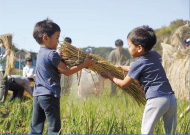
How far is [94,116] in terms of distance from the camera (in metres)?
3.02

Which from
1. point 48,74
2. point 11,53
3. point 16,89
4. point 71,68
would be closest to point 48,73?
point 48,74

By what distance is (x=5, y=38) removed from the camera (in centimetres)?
462

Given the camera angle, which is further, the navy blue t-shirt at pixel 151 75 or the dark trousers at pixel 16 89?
the dark trousers at pixel 16 89

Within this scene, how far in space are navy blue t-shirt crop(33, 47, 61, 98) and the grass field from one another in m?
0.45

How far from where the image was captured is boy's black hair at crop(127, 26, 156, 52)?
2184 mm

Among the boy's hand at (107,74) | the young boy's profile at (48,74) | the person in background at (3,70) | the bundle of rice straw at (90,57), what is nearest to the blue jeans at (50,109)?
the young boy's profile at (48,74)

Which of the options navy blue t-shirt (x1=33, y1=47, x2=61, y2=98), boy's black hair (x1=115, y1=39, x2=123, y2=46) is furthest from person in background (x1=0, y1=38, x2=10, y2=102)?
boy's black hair (x1=115, y1=39, x2=123, y2=46)

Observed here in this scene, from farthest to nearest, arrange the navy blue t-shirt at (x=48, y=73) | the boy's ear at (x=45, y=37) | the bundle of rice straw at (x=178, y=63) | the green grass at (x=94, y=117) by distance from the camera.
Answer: the bundle of rice straw at (x=178, y=63) → the green grass at (x=94, y=117) → the boy's ear at (x=45, y=37) → the navy blue t-shirt at (x=48, y=73)

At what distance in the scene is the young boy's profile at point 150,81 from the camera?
2125 millimetres

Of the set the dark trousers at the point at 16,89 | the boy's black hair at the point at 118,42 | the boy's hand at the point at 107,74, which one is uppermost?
the boy's black hair at the point at 118,42

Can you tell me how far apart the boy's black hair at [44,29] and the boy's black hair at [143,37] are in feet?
2.60

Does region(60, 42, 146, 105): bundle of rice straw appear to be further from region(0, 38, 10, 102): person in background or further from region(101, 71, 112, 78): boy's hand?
region(0, 38, 10, 102): person in background

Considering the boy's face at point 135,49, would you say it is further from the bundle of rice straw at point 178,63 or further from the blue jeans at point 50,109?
the bundle of rice straw at point 178,63

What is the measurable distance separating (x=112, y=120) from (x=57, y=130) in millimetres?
773
